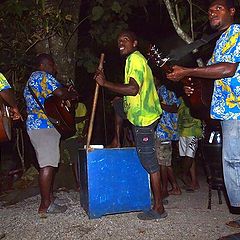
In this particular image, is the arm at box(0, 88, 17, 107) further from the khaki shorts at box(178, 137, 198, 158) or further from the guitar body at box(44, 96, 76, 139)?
the khaki shorts at box(178, 137, 198, 158)

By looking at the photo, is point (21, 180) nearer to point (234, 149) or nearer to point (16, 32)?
point (16, 32)

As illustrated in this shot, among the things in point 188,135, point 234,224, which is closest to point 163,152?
point 188,135

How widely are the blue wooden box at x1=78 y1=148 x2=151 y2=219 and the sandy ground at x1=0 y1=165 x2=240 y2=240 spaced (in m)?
0.12

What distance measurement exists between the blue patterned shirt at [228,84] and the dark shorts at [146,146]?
1.00 metres

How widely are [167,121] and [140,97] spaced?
1.46m

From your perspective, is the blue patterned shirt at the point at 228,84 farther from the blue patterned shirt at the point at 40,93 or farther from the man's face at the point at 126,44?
the blue patterned shirt at the point at 40,93

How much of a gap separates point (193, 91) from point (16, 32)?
13.0ft

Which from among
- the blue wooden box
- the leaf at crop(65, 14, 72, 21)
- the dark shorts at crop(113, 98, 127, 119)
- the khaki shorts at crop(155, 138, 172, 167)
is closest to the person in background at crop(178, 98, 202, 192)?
the khaki shorts at crop(155, 138, 172, 167)

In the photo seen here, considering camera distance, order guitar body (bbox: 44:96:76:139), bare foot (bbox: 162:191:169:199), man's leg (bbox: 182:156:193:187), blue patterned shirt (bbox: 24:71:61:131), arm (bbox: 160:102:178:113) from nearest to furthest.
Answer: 1. guitar body (bbox: 44:96:76:139)
2. blue patterned shirt (bbox: 24:71:61:131)
3. bare foot (bbox: 162:191:169:199)
4. arm (bbox: 160:102:178:113)
5. man's leg (bbox: 182:156:193:187)

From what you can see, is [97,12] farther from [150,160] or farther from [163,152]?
[150,160]

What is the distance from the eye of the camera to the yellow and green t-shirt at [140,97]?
15.1 feet

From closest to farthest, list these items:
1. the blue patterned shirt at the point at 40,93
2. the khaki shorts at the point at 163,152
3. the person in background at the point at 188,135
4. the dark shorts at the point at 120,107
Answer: the blue patterned shirt at the point at 40,93 < the dark shorts at the point at 120,107 < the khaki shorts at the point at 163,152 < the person in background at the point at 188,135

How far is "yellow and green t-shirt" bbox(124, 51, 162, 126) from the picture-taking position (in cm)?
461

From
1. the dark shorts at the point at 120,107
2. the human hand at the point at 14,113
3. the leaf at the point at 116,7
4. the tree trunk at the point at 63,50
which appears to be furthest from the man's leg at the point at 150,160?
the leaf at the point at 116,7
